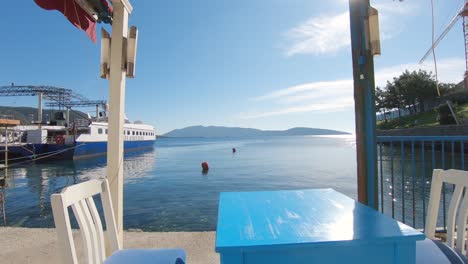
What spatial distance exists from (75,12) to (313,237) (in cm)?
255

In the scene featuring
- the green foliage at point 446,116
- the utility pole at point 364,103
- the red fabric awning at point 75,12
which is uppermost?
the green foliage at point 446,116

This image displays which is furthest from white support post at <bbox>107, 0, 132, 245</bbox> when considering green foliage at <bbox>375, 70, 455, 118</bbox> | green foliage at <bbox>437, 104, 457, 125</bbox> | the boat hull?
green foliage at <bbox>375, 70, 455, 118</bbox>

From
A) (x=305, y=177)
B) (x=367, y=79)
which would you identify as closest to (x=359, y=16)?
(x=367, y=79)

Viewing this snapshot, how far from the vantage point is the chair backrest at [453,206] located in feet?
5.32

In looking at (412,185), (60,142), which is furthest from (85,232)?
(60,142)

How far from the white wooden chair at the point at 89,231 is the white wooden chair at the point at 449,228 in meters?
1.35

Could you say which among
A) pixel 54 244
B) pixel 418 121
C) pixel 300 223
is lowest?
pixel 54 244

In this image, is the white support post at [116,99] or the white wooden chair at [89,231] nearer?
the white wooden chair at [89,231]

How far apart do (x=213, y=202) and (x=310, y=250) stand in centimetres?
977

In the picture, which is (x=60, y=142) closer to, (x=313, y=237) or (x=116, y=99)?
(x=116, y=99)

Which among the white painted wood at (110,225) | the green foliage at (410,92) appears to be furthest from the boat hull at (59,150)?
the green foliage at (410,92)

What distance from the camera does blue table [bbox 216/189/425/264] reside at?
106cm

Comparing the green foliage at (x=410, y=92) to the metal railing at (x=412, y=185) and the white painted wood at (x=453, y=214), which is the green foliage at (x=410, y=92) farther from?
the white painted wood at (x=453, y=214)

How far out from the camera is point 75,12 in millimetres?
2371
